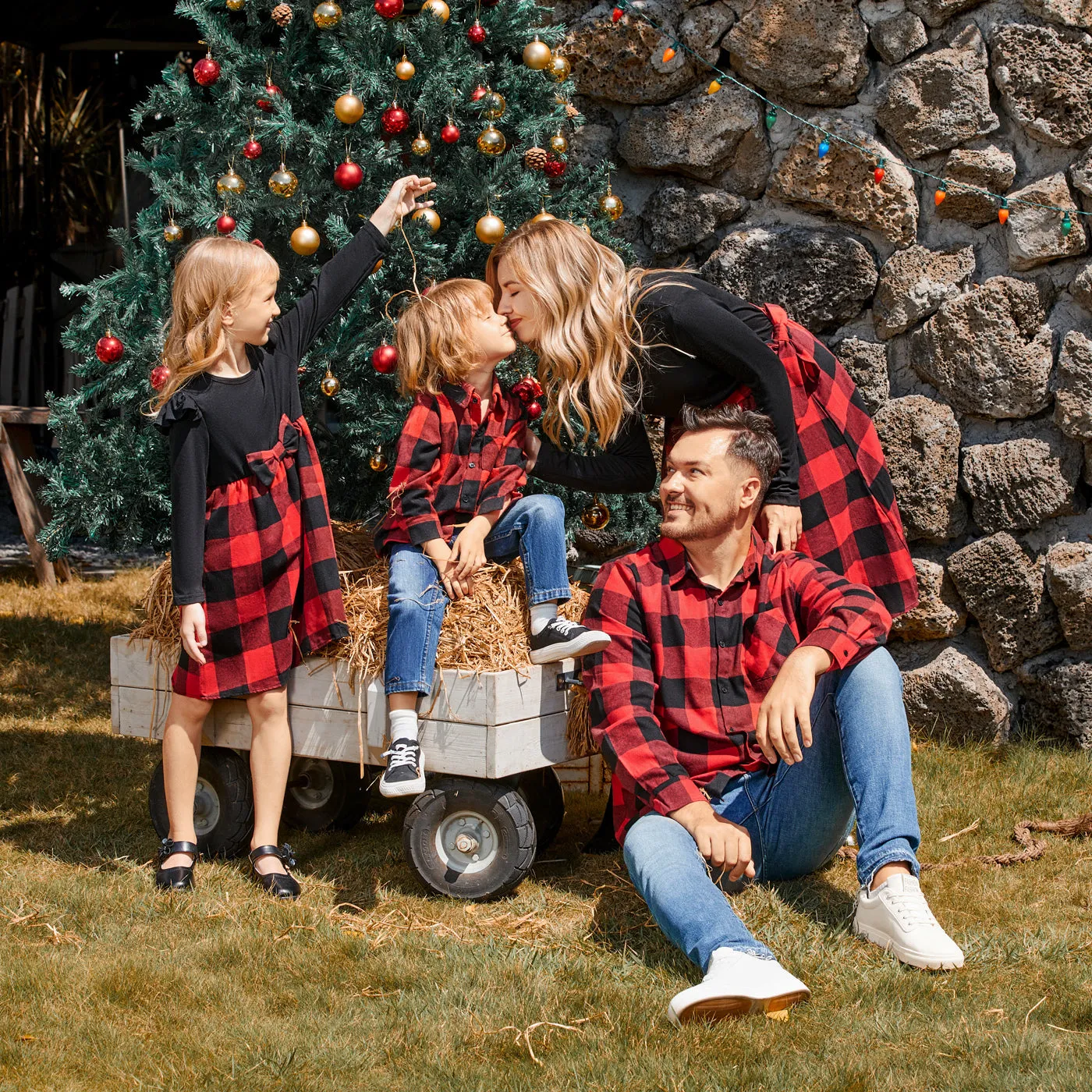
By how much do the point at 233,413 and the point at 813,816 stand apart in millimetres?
1765

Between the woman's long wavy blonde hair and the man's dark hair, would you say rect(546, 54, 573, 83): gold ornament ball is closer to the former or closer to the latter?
the woman's long wavy blonde hair

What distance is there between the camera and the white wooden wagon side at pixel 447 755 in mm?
3117

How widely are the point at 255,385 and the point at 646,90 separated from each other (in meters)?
1.90

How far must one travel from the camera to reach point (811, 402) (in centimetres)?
327

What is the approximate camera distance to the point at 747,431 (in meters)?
3.00

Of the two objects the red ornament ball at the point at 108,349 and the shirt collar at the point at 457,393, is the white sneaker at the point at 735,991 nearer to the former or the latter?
the shirt collar at the point at 457,393

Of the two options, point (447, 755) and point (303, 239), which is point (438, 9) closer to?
point (303, 239)

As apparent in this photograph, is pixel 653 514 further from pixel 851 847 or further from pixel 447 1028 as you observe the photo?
pixel 447 1028

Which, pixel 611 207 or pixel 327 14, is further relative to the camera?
pixel 611 207

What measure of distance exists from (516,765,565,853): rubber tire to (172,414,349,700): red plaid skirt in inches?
27.5

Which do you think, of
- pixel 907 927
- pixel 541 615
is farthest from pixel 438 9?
pixel 907 927

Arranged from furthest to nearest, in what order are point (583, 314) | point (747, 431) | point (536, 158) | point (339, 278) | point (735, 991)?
point (536, 158)
point (339, 278)
point (583, 314)
point (747, 431)
point (735, 991)

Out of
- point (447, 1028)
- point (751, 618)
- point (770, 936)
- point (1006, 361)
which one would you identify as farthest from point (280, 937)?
point (1006, 361)

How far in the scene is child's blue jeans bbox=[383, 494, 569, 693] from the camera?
10.2ft
